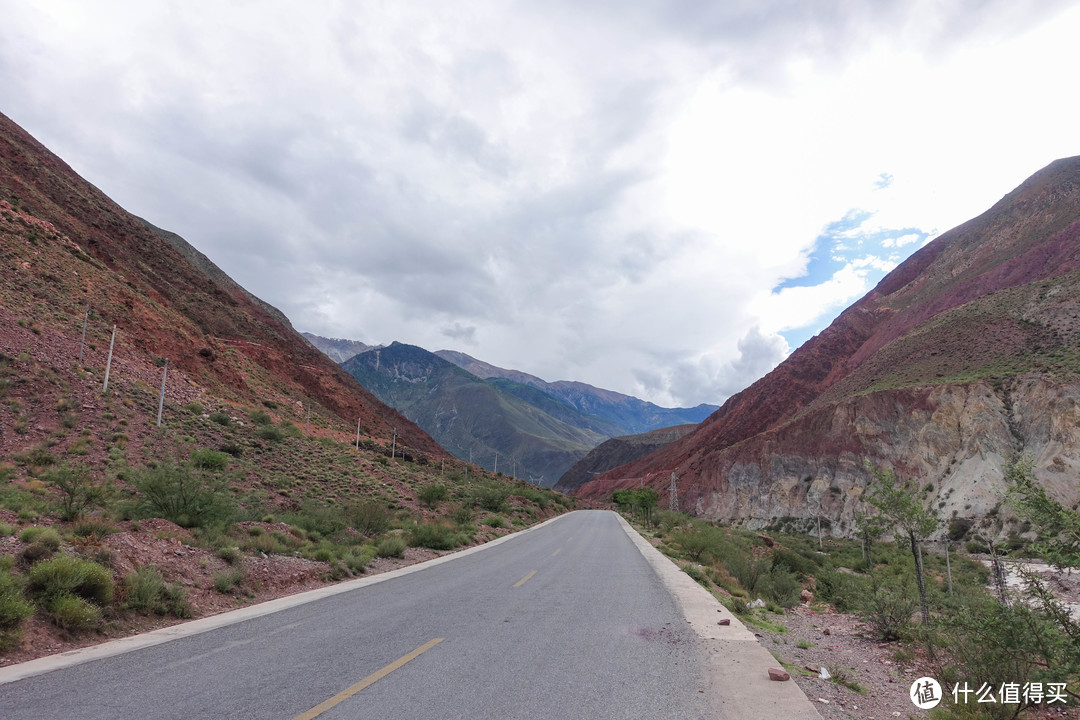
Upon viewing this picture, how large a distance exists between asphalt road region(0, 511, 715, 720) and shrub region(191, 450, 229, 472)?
56.0ft

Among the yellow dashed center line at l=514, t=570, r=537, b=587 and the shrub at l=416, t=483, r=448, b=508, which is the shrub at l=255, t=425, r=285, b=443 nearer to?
the shrub at l=416, t=483, r=448, b=508

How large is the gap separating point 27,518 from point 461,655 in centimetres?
957

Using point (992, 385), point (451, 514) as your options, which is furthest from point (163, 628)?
point (992, 385)

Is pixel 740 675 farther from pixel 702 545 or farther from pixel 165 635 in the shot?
pixel 702 545

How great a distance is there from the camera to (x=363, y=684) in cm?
507

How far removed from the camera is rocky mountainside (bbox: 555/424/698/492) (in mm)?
163500

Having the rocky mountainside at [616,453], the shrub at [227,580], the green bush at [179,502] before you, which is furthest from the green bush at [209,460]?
the rocky mountainside at [616,453]

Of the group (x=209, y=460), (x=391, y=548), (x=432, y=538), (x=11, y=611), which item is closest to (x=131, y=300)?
(x=209, y=460)

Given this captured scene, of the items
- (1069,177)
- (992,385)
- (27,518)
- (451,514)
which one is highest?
(1069,177)

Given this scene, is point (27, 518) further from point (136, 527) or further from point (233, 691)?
point (233, 691)

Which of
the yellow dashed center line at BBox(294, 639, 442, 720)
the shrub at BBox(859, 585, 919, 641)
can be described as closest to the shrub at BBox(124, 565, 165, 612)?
the yellow dashed center line at BBox(294, 639, 442, 720)

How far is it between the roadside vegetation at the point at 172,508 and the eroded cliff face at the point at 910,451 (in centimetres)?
2438

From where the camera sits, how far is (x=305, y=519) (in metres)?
17.4

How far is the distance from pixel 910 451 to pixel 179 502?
5292 centimetres
